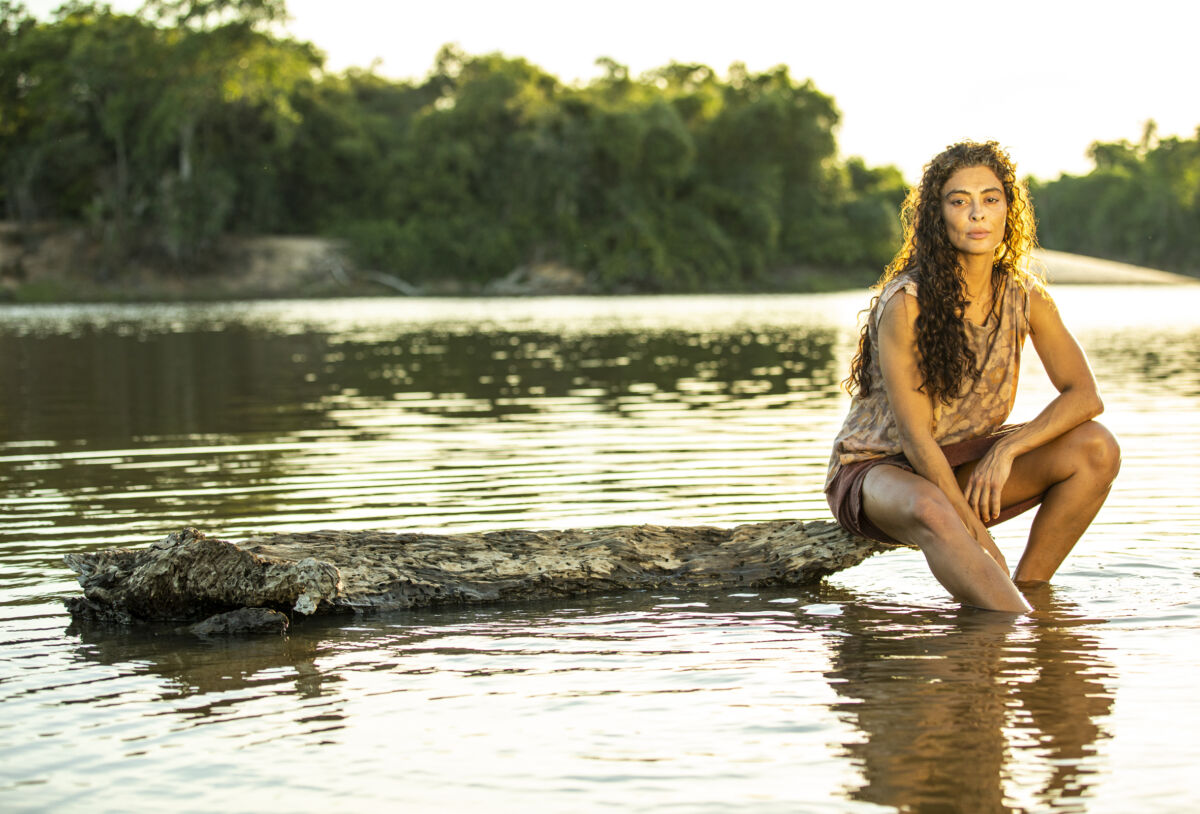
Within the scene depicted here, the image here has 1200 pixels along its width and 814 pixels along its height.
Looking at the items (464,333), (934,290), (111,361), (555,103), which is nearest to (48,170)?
(555,103)

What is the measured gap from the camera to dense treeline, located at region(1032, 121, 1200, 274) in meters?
99.0

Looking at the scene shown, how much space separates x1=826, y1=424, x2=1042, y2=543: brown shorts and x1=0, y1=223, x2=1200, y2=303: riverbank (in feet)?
179

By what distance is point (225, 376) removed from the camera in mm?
17766

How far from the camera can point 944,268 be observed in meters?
4.91

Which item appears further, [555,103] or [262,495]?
[555,103]

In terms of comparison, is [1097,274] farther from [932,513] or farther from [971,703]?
[971,703]

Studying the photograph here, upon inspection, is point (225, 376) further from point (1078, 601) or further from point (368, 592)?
point (1078, 601)

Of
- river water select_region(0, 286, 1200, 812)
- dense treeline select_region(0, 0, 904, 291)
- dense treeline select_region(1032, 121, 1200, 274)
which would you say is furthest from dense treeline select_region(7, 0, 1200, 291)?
river water select_region(0, 286, 1200, 812)

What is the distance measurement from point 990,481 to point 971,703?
3.89 feet

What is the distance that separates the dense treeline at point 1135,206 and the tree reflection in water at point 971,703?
99142mm

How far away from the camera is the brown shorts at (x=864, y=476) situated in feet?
16.6

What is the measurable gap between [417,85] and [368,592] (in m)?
85.2

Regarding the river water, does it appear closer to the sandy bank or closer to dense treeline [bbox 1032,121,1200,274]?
the sandy bank

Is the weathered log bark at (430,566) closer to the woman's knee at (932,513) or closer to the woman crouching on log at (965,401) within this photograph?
the woman crouching on log at (965,401)
